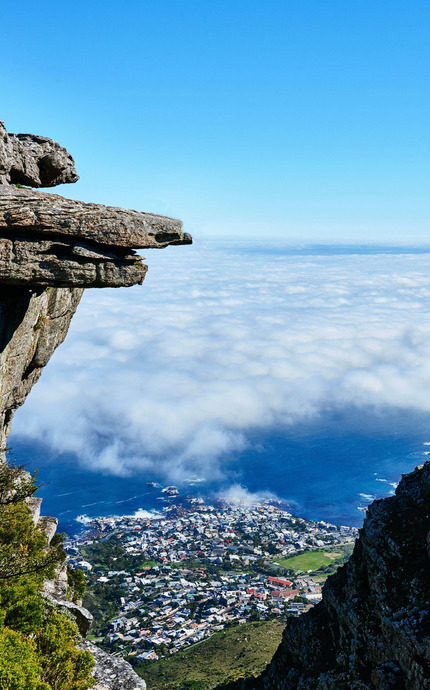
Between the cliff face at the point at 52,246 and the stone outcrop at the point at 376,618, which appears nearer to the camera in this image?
the cliff face at the point at 52,246

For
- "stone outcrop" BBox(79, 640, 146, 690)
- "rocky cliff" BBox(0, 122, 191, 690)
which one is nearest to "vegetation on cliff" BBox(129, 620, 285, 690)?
"stone outcrop" BBox(79, 640, 146, 690)

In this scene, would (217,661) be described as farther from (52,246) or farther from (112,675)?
(52,246)

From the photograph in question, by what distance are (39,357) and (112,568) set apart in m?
95.3

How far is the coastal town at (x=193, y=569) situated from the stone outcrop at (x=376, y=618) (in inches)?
1738

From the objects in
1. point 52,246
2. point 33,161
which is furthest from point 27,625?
point 33,161

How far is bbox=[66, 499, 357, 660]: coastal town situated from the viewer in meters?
72.1

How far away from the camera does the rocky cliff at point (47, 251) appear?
17.2m

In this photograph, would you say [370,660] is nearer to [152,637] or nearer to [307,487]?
[152,637]

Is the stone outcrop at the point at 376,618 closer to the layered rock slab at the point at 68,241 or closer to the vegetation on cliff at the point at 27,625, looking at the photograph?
the vegetation on cliff at the point at 27,625

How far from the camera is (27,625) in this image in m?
17.1

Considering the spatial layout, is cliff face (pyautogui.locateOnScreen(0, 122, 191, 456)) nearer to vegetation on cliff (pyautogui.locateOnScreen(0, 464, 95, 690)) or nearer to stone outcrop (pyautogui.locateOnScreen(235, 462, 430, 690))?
vegetation on cliff (pyautogui.locateOnScreen(0, 464, 95, 690))

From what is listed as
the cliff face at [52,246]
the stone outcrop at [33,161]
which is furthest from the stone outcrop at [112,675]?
the stone outcrop at [33,161]

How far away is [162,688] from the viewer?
47688mm

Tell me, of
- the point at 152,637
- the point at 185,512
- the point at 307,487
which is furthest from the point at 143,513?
the point at 152,637
